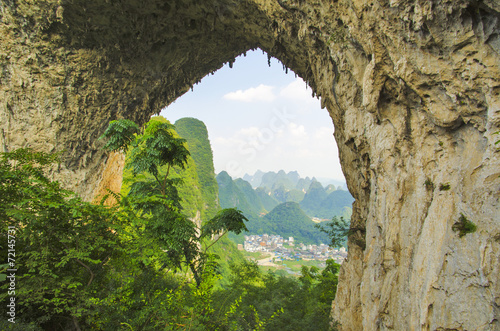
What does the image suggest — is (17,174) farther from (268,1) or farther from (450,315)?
(268,1)

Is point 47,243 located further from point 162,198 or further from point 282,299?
point 282,299

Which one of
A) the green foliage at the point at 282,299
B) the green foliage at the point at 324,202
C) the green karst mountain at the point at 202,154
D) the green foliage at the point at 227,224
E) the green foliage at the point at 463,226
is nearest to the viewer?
the green foliage at the point at 463,226

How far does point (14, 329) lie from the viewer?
3.37 meters

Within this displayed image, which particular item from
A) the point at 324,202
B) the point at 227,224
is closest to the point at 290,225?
the point at 324,202

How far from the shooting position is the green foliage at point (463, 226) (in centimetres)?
403

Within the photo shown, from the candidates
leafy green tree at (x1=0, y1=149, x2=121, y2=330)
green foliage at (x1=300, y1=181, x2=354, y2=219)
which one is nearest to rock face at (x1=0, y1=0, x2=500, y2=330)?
leafy green tree at (x1=0, y1=149, x2=121, y2=330)

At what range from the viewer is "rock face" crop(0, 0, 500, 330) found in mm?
4098

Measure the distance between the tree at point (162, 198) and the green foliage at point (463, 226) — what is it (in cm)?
520

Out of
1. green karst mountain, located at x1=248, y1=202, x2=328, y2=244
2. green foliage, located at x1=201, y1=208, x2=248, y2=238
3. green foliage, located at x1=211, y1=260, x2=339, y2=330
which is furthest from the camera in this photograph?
green karst mountain, located at x1=248, y1=202, x2=328, y2=244

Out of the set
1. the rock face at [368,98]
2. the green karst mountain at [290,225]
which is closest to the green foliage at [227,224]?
the rock face at [368,98]

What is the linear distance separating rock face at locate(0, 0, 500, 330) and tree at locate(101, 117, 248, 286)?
2084 mm

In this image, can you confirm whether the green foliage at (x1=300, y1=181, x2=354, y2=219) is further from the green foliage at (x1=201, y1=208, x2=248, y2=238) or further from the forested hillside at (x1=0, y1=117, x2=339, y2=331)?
the forested hillside at (x1=0, y1=117, x2=339, y2=331)

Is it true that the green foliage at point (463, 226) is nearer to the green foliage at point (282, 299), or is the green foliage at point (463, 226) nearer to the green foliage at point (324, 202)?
the green foliage at point (282, 299)

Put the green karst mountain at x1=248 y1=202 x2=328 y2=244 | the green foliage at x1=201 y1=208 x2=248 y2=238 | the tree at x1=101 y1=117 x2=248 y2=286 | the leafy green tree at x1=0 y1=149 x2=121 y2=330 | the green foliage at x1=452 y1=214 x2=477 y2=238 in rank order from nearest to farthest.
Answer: the leafy green tree at x1=0 y1=149 x2=121 y2=330
the green foliage at x1=452 y1=214 x2=477 y2=238
the tree at x1=101 y1=117 x2=248 y2=286
the green foliage at x1=201 y1=208 x2=248 y2=238
the green karst mountain at x1=248 y1=202 x2=328 y2=244
